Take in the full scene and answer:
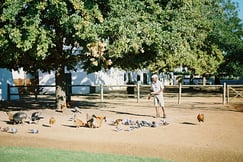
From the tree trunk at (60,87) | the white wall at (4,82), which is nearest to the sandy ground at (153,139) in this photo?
the tree trunk at (60,87)

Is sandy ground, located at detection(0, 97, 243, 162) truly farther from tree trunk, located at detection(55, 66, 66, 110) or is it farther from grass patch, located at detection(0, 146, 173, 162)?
tree trunk, located at detection(55, 66, 66, 110)

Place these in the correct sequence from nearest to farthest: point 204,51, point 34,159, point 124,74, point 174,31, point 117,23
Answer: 1. point 34,159
2. point 117,23
3. point 174,31
4. point 204,51
5. point 124,74

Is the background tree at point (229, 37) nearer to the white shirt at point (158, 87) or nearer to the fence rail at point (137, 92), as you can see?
the fence rail at point (137, 92)

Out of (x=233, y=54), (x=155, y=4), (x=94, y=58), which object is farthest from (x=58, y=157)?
(x=233, y=54)

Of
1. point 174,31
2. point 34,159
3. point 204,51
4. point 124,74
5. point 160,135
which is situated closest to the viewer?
point 34,159

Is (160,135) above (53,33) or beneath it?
beneath

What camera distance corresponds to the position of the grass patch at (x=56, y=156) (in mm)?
8000

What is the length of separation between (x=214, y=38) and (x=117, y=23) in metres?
21.1

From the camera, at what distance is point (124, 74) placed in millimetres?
46719

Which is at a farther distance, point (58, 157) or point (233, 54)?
point (233, 54)

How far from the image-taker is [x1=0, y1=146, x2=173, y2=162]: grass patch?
8000 millimetres

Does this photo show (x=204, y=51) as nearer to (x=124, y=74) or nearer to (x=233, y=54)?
(x=233, y=54)

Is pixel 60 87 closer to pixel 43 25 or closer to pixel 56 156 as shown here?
pixel 43 25

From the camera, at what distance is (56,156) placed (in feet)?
27.4
